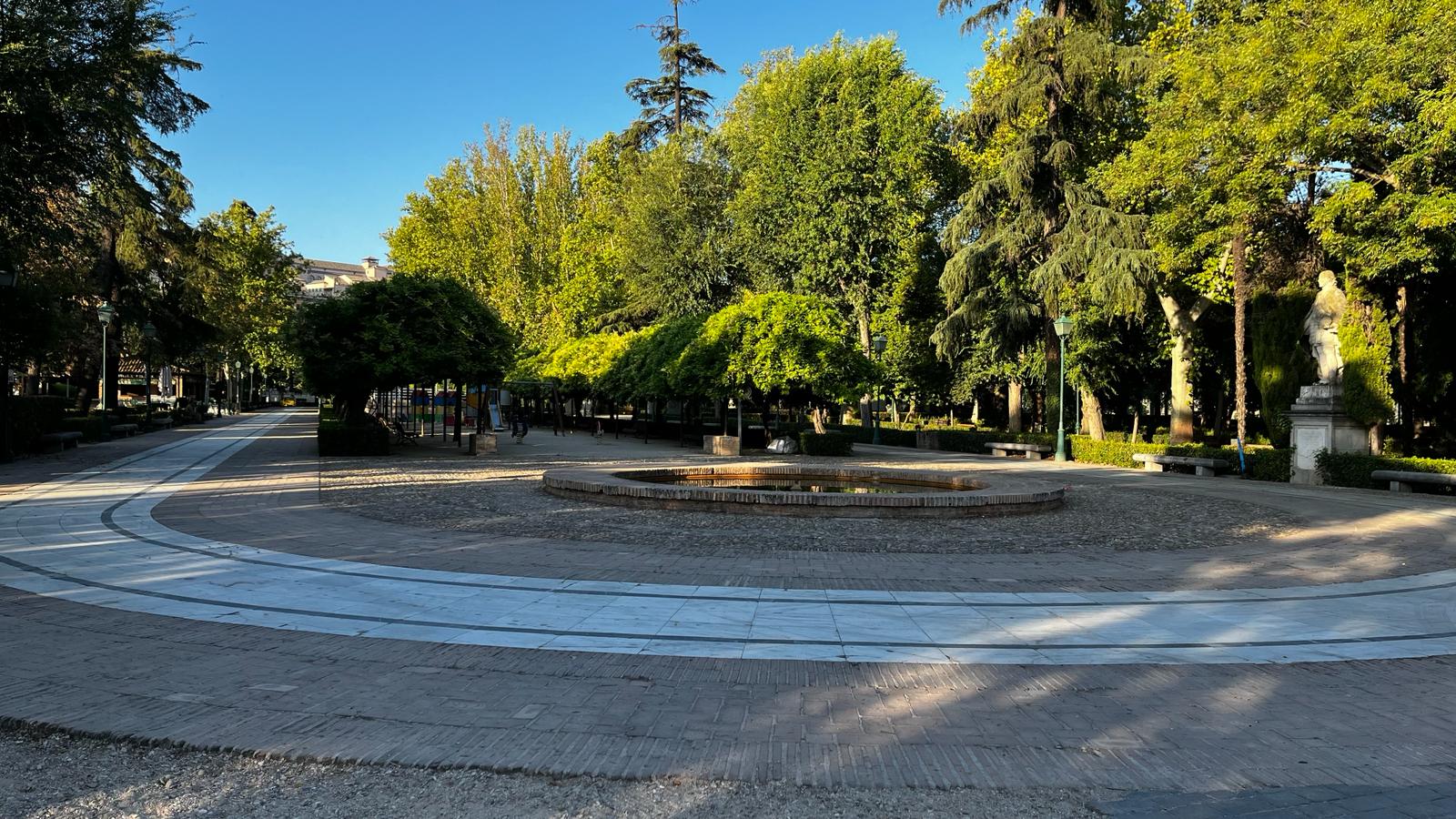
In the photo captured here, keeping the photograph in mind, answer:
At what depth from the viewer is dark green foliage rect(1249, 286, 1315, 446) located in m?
24.7

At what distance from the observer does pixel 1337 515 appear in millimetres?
13320

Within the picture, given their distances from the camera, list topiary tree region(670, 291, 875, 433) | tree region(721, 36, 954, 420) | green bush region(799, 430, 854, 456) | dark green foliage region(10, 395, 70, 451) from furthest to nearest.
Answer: tree region(721, 36, 954, 420) < green bush region(799, 430, 854, 456) < topiary tree region(670, 291, 875, 433) < dark green foliage region(10, 395, 70, 451)

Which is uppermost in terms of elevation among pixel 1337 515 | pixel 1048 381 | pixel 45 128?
pixel 45 128

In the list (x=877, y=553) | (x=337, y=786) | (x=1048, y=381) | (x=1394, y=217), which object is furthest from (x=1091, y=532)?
(x=1048, y=381)

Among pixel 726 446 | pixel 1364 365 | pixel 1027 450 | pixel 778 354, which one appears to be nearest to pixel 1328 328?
pixel 1364 365

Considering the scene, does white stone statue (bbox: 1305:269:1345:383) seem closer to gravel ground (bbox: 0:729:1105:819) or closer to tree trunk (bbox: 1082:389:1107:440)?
tree trunk (bbox: 1082:389:1107:440)

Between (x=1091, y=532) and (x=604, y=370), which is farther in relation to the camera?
(x=604, y=370)

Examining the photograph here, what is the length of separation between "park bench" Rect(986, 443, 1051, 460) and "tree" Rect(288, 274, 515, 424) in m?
16.9

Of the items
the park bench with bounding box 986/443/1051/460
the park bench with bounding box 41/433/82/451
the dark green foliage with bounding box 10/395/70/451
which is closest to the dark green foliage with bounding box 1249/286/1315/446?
the park bench with bounding box 986/443/1051/460

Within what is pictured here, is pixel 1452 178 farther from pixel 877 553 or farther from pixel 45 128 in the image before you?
pixel 45 128

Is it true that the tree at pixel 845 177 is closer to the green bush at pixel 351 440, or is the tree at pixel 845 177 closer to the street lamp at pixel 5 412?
the green bush at pixel 351 440

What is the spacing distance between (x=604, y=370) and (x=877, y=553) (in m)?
29.1

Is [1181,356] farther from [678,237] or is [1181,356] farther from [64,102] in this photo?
[64,102]

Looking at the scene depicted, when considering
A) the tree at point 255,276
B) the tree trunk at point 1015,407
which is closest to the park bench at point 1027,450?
the tree trunk at point 1015,407
